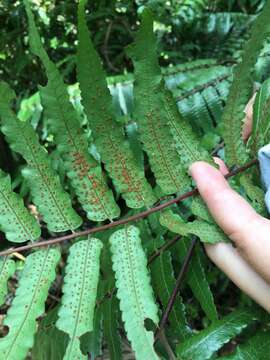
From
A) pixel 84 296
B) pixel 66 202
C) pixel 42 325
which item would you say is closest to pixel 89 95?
pixel 66 202

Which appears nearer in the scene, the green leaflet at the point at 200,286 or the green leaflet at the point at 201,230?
the green leaflet at the point at 201,230

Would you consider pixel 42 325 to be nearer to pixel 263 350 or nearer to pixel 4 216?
pixel 4 216

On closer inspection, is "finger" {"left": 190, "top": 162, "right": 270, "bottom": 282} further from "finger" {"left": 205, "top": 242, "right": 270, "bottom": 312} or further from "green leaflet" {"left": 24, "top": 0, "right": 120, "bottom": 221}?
"green leaflet" {"left": 24, "top": 0, "right": 120, "bottom": 221}

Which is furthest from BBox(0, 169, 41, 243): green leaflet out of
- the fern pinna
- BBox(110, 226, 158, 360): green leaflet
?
BBox(110, 226, 158, 360): green leaflet

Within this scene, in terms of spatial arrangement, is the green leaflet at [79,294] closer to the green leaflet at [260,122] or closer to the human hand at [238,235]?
the human hand at [238,235]

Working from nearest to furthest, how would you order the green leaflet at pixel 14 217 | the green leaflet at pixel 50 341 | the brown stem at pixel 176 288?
1. the green leaflet at pixel 14 217
2. the brown stem at pixel 176 288
3. the green leaflet at pixel 50 341

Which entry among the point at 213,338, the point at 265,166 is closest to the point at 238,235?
the point at 265,166

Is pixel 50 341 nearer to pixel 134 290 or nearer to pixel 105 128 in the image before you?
pixel 134 290

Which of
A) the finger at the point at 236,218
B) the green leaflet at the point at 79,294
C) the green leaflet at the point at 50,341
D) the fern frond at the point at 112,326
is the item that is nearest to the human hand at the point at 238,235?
the finger at the point at 236,218
